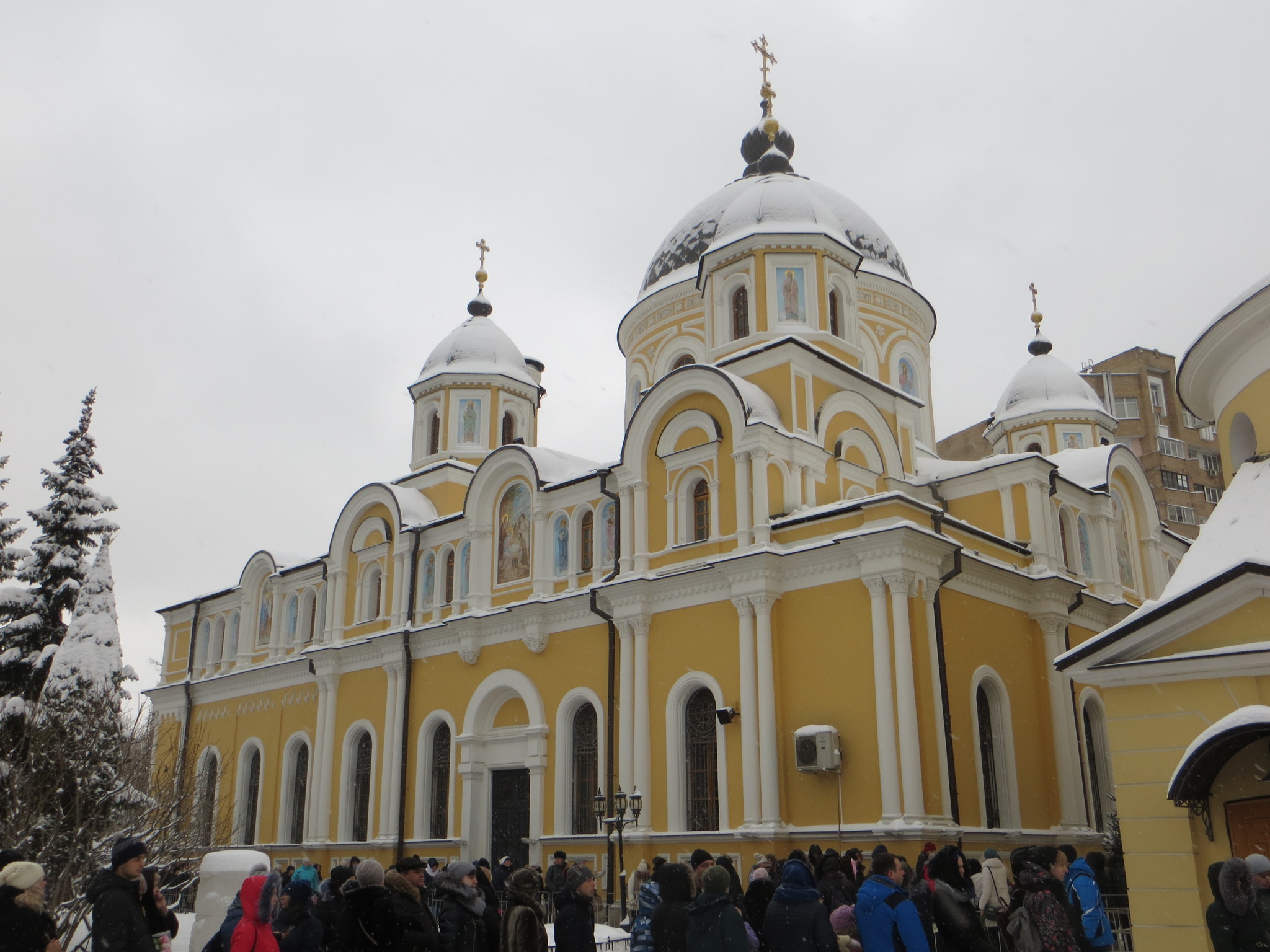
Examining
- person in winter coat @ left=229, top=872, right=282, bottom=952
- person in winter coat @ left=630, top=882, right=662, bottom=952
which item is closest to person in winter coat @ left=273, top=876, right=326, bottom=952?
person in winter coat @ left=229, top=872, right=282, bottom=952

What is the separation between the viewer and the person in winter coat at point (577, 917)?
21.1 ft

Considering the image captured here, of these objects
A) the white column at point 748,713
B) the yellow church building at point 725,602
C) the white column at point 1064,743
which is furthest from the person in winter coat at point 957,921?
the white column at point 1064,743

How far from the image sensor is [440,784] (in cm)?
2367

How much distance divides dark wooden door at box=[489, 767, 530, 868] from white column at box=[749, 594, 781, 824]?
20.7 ft

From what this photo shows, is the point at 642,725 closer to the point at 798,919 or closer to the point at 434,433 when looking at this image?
the point at 434,433

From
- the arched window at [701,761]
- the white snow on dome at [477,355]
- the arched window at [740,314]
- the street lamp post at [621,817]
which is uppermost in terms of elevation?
the white snow on dome at [477,355]

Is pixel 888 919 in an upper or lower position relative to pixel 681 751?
lower

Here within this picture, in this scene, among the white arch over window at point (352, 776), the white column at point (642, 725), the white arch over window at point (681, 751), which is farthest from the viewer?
the white arch over window at point (352, 776)

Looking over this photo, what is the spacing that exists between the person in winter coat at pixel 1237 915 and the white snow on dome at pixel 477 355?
24831mm

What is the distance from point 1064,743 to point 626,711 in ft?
24.6

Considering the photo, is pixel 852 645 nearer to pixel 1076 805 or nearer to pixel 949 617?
pixel 949 617

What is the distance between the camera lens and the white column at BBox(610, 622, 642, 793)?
19.4 m

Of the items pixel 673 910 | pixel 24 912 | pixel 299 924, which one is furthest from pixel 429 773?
pixel 24 912

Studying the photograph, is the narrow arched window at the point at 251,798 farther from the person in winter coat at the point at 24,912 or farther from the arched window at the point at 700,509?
the person in winter coat at the point at 24,912
